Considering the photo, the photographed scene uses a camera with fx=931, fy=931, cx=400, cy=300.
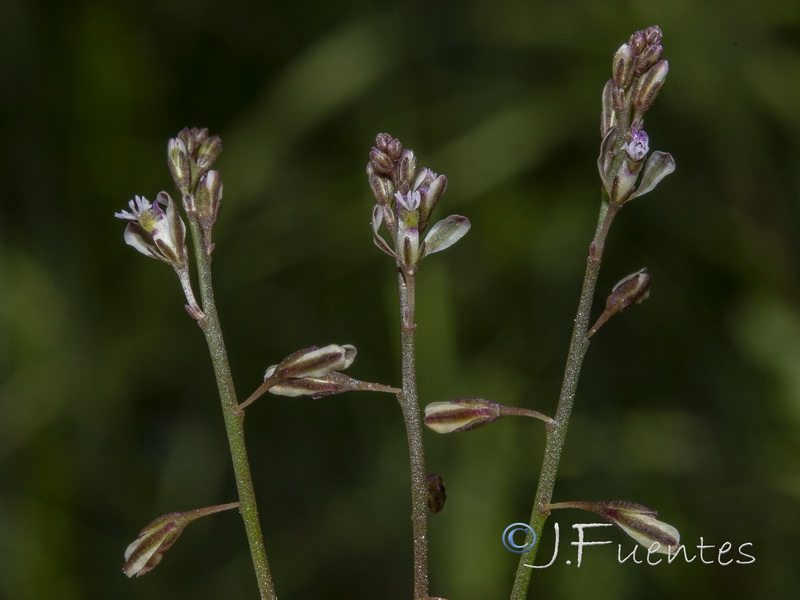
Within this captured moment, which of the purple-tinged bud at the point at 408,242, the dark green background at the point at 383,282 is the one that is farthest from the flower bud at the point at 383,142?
the dark green background at the point at 383,282

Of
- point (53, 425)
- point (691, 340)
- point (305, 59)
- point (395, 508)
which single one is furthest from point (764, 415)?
point (53, 425)

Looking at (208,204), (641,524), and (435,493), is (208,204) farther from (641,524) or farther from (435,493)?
(641,524)

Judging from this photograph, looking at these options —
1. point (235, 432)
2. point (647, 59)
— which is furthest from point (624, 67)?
point (235, 432)

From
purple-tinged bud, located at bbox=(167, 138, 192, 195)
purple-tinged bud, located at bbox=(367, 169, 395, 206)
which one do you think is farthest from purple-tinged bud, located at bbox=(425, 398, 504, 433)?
purple-tinged bud, located at bbox=(167, 138, 192, 195)

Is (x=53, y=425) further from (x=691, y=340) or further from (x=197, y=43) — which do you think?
(x=691, y=340)

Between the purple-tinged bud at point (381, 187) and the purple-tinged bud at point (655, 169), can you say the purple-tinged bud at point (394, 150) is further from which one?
the purple-tinged bud at point (655, 169)

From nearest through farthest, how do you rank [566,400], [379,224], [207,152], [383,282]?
[566,400] → [379,224] → [207,152] → [383,282]
